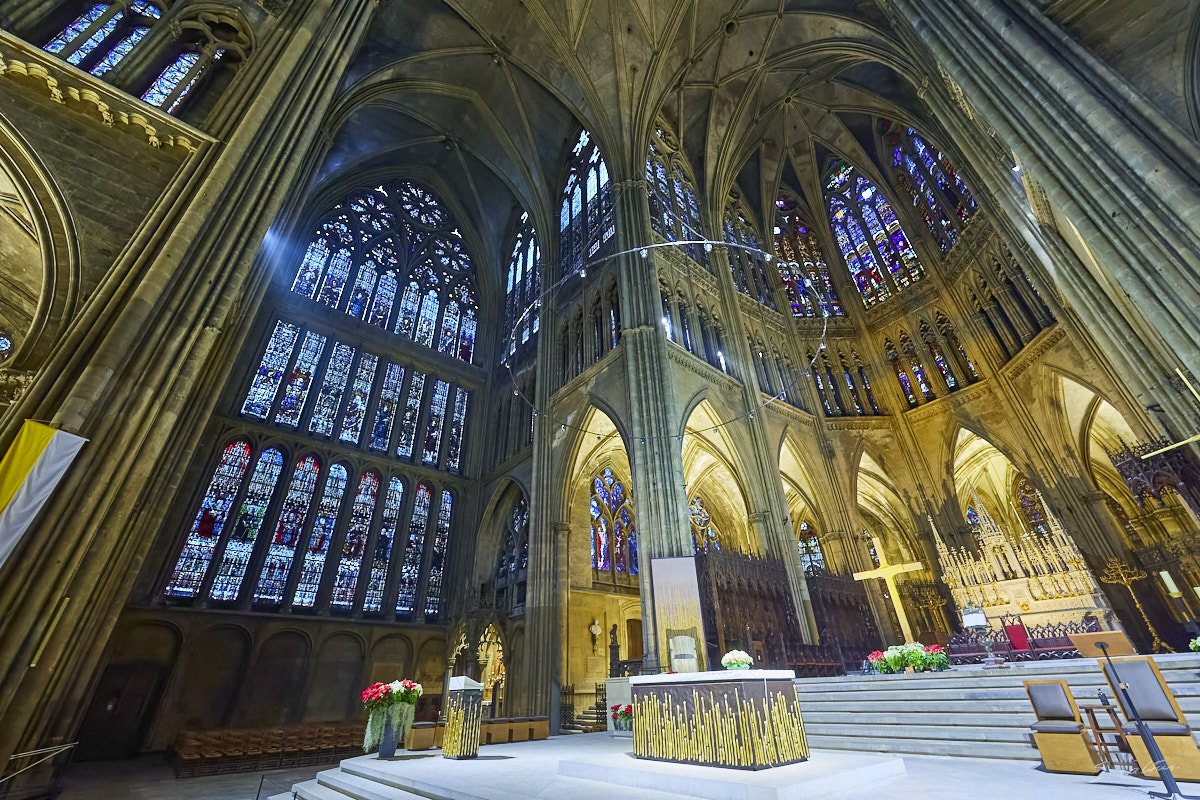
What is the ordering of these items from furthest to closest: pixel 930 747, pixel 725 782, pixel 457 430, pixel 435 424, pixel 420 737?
pixel 457 430 → pixel 435 424 → pixel 420 737 → pixel 930 747 → pixel 725 782

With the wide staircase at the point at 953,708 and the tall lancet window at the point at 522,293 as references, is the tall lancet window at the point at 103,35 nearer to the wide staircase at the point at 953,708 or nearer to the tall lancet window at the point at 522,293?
the tall lancet window at the point at 522,293

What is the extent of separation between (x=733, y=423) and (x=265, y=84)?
491 inches

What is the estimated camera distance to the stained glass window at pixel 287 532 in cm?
1350

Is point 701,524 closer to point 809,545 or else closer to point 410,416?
point 809,545

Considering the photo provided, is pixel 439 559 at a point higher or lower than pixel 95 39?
lower

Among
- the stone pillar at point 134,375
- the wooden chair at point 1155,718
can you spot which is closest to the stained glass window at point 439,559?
the stone pillar at point 134,375

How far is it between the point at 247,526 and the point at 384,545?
3.82 m

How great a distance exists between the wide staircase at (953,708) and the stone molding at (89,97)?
39.1 ft

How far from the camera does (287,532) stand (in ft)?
46.7

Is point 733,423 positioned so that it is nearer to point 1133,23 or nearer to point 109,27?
point 1133,23

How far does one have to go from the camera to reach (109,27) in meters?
8.06

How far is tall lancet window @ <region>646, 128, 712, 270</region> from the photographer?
16.3m

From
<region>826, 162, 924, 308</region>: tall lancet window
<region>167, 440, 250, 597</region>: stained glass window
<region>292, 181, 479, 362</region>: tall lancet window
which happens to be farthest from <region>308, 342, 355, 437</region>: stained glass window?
<region>826, 162, 924, 308</region>: tall lancet window

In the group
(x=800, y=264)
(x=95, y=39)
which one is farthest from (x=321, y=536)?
(x=800, y=264)
